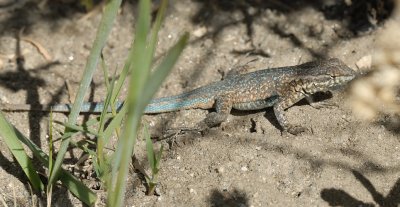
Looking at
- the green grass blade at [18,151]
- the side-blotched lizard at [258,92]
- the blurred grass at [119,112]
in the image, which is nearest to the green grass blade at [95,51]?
the blurred grass at [119,112]

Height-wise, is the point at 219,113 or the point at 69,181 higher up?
the point at 219,113

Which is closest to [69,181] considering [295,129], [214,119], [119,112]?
[119,112]

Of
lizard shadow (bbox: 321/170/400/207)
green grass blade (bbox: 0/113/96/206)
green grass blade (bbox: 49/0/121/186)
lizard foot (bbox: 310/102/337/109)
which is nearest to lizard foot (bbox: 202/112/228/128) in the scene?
lizard foot (bbox: 310/102/337/109)

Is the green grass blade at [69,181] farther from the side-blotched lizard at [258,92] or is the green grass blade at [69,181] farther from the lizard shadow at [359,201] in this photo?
the lizard shadow at [359,201]

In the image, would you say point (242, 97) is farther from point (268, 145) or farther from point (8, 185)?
point (8, 185)

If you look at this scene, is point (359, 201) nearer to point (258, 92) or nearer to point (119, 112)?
point (258, 92)
